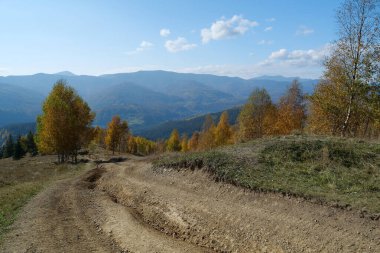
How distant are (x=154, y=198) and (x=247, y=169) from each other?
21.3 ft

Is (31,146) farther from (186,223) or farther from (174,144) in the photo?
(186,223)

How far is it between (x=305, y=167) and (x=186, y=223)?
8.70 metres

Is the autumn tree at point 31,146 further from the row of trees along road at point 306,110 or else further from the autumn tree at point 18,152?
the row of trees along road at point 306,110

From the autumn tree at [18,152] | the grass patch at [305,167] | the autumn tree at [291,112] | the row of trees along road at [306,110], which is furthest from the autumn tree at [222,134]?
the autumn tree at [18,152]

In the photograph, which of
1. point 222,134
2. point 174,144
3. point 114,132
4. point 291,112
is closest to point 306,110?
point 291,112

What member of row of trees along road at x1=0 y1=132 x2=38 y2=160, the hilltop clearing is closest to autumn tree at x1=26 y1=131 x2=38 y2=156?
row of trees along road at x1=0 y1=132 x2=38 y2=160

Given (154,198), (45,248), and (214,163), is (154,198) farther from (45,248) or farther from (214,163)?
(45,248)

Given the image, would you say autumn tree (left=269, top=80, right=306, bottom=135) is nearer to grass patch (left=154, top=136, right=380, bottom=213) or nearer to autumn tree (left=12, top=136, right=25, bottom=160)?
grass patch (left=154, top=136, right=380, bottom=213)

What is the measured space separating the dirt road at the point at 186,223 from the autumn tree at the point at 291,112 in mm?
35893

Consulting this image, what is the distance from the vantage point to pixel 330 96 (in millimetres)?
36000

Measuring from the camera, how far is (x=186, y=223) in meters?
19.0

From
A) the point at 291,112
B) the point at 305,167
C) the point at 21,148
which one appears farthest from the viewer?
the point at 21,148

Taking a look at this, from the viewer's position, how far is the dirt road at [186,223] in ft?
47.5

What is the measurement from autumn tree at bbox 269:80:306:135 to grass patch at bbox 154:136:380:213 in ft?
98.1
